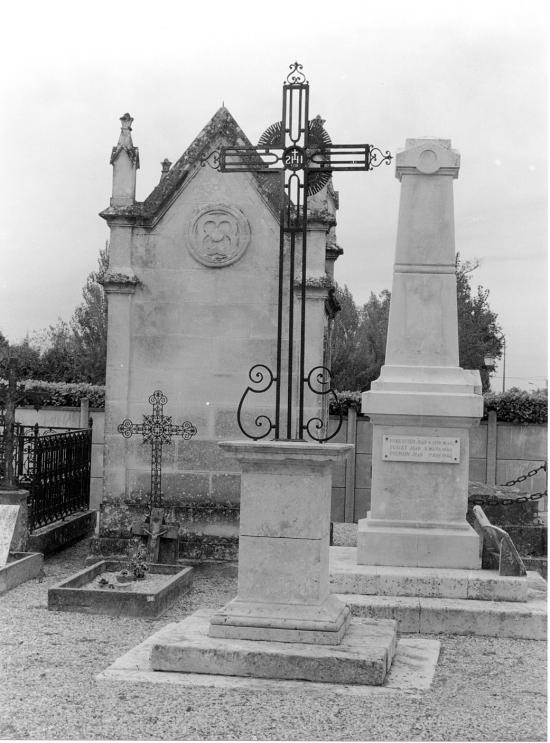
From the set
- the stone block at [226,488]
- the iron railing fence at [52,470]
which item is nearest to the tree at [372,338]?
the iron railing fence at [52,470]

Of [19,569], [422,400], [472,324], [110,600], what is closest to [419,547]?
[422,400]

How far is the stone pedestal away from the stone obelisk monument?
246 cm

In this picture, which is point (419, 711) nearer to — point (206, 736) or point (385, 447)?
point (206, 736)

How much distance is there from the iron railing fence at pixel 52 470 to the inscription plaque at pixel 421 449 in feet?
→ 15.7

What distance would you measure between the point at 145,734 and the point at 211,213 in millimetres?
7189

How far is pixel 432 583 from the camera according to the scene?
7988 mm

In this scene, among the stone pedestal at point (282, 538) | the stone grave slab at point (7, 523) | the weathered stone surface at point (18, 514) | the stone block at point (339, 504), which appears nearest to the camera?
the stone pedestal at point (282, 538)

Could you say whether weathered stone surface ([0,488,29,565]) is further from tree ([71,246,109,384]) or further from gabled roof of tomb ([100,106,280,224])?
tree ([71,246,109,384])

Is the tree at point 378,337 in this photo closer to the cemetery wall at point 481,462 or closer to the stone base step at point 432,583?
the cemetery wall at point 481,462

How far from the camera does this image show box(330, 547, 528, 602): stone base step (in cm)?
788

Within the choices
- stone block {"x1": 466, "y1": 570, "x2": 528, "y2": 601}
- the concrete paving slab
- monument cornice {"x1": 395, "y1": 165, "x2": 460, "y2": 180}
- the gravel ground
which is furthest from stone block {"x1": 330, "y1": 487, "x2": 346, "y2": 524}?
the concrete paving slab

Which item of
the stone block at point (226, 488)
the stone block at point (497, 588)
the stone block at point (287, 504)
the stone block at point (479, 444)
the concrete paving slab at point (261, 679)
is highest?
the stone block at point (479, 444)

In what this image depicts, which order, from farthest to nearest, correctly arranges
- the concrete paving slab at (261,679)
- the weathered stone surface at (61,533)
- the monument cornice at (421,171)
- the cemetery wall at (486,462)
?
1. the cemetery wall at (486,462)
2. the weathered stone surface at (61,533)
3. the monument cornice at (421,171)
4. the concrete paving slab at (261,679)

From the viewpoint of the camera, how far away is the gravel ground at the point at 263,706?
16.4 ft
